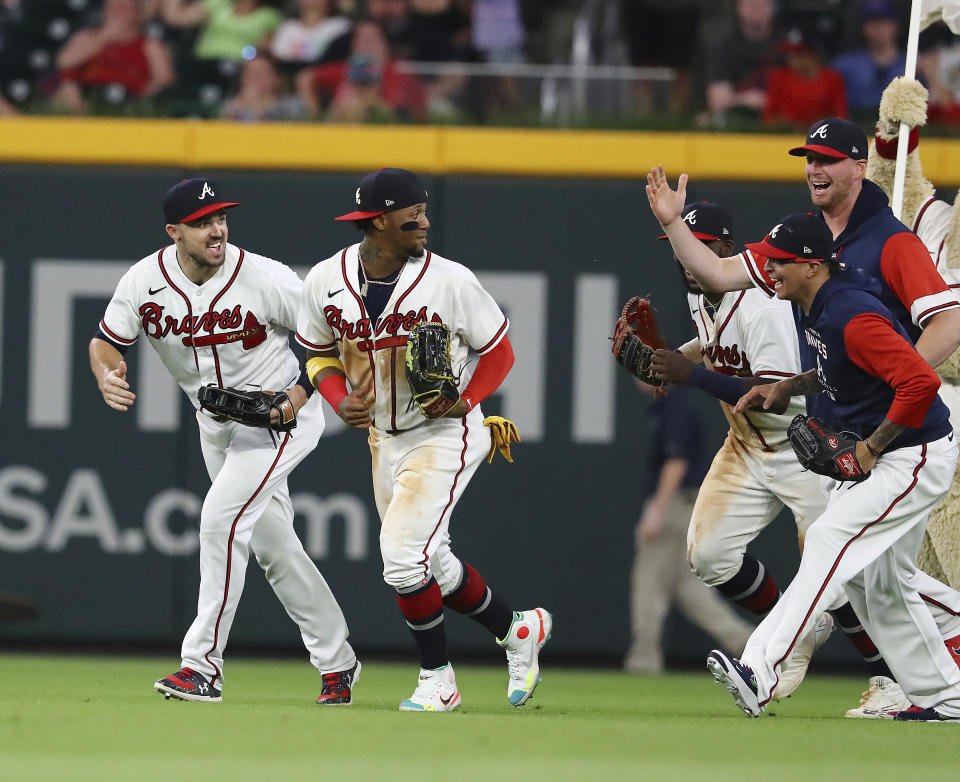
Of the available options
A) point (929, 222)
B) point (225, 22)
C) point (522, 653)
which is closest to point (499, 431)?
point (522, 653)

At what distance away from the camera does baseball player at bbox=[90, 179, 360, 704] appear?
6.66 m

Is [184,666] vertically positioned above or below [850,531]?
below

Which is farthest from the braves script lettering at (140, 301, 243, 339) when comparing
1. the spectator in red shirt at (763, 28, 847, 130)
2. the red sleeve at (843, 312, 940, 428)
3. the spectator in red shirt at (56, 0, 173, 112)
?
the spectator in red shirt at (763, 28, 847, 130)

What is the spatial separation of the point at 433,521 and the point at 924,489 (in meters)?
1.91

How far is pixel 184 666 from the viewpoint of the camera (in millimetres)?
6465

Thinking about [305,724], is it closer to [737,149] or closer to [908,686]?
[908,686]

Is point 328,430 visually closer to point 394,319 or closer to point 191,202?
point 191,202

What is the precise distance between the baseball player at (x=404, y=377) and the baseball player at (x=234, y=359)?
1.23ft

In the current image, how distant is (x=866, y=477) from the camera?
5965 millimetres

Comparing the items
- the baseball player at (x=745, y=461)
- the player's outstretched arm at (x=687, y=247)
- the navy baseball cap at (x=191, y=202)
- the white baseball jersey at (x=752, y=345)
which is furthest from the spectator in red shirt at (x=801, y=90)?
the navy baseball cap at (x=191, y=202)

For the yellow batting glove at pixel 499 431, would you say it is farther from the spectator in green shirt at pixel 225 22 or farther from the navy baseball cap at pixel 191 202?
the spectator in green shirt at pixel 225 22

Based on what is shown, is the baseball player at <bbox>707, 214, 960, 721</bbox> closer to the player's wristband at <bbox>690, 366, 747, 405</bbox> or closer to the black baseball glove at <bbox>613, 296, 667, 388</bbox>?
the player's wristband at <bbox>690, 366, 747, 405</bbox>

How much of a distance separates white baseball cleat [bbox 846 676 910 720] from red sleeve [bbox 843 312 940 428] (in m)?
1.62

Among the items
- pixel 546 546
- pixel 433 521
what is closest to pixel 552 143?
pixel 546 546
